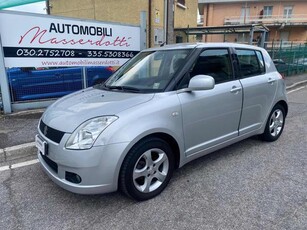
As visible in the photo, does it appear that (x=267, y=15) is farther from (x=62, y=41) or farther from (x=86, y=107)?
(x=86, y=107)

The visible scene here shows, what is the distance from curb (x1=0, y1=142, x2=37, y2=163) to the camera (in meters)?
3.74

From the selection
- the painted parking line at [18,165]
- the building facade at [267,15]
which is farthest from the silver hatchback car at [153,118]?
the building facade at [267,15]

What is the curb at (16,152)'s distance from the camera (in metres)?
3.74

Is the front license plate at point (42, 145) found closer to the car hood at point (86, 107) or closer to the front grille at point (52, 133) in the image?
the front grille at point (52, 133)

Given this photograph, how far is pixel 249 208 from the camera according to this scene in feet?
8.50

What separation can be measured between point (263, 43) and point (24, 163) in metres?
9.76

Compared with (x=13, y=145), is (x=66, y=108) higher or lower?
higher

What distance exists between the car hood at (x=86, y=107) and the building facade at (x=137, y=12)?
284 inches

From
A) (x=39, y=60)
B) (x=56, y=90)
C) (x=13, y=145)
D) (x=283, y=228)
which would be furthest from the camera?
(x=56, y=90)

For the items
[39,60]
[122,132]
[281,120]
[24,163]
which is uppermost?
[39,60]

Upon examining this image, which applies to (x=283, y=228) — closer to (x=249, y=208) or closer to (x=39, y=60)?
(x=249, y=208)

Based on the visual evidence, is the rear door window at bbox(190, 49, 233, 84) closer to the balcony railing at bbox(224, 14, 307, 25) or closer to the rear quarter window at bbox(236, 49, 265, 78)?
the rear quarter window at bbox(236, 49, 265, 78)

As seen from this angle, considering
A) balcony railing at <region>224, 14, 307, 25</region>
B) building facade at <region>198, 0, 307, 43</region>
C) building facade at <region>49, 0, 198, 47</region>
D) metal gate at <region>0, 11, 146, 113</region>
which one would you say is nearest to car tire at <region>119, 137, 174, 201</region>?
metal gate at <region>0, 11, 146, 113</region>

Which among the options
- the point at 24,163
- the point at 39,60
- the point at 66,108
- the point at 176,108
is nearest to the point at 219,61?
the point at 176,108
